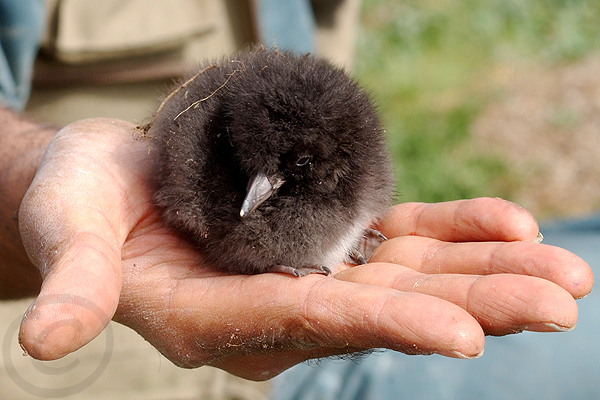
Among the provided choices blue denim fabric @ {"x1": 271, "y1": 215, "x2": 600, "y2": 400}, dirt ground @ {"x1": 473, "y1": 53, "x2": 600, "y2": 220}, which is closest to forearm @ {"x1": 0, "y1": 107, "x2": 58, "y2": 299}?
blue denim fabric @ {"x1": 271, "y1": 215, "x2": 600, "y2": 400}

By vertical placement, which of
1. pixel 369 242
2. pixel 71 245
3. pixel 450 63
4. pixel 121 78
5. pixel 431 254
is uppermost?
pixel 431 254

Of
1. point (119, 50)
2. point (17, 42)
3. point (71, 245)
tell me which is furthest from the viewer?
point (119, 50)

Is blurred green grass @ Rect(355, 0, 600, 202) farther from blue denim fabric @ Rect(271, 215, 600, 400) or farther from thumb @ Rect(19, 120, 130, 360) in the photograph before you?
thumb @ Rect(19, 120, 130, 360)

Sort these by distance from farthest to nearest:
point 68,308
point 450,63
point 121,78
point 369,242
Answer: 1. point 450,63
2. point 121,78
3. point 369,242
4. point 68,308

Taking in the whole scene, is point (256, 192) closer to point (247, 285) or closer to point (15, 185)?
point (247, 285)

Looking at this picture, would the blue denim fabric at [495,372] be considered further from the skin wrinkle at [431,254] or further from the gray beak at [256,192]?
the gray beak at [256,192]

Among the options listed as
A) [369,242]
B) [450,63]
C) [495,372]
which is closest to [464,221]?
[369,242]

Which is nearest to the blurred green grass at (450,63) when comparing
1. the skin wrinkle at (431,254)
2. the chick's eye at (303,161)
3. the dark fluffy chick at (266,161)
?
the skin wrinkle at (431,254)
